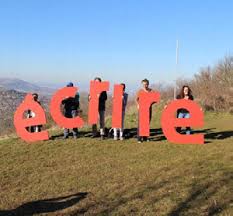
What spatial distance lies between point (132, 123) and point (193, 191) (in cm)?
1350

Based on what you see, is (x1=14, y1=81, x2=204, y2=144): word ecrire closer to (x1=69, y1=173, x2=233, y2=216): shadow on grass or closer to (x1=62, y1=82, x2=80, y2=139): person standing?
(x1=62, y1=82, x2=80, y2=139): person standing

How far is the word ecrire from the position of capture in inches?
560

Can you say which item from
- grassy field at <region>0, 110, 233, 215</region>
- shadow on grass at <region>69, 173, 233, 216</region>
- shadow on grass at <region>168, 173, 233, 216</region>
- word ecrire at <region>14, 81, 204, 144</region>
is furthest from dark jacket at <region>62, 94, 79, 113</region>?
shadow on grass at <region>168, 173, 233, 216</region>

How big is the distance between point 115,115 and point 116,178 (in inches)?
205

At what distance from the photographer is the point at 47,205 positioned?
8.16 meters

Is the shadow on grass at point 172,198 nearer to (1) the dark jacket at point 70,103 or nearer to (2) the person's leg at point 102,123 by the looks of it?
(2) the person's leg at point 102,123

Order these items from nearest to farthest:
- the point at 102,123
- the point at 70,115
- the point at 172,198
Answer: the point at 172,198, the point at 102,123, the point at 70,115

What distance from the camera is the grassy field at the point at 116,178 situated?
777cm

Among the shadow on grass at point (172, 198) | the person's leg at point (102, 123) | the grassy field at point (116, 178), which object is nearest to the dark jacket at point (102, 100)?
the person's leg at point (102, 123)

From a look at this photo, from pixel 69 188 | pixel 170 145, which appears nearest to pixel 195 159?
pixel 170 145

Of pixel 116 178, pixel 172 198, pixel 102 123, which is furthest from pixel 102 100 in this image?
pixel 172 198

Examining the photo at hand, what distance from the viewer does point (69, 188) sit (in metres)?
9.22

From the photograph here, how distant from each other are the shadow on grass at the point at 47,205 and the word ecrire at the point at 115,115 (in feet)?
20.1

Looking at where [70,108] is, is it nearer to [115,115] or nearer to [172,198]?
[115,115]
